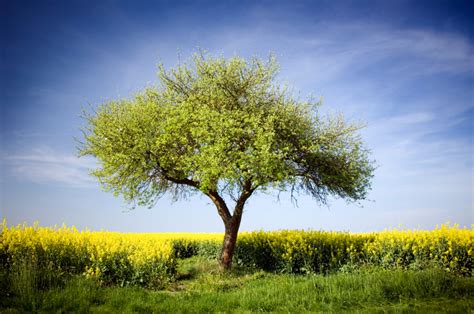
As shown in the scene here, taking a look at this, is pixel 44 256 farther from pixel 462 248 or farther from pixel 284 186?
pixel 462 248

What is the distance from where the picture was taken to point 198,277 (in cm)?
1786

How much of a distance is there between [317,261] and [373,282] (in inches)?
296

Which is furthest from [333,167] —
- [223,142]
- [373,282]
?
[373,282]

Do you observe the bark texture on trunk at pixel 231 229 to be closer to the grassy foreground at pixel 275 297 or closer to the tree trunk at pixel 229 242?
the tree trunk at pixel 229 242

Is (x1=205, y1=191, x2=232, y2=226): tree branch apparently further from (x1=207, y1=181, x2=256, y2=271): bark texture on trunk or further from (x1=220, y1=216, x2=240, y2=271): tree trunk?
(x1=220, y1=216, x2=240, y2=271): tree trunk

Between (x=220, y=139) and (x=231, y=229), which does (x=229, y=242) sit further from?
(x=220, y=139)

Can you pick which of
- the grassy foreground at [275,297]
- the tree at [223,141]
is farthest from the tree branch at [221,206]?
the grassy foreground at [275,297]

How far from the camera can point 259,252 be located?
21797mm

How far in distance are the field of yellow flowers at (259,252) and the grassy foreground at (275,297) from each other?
1640mm

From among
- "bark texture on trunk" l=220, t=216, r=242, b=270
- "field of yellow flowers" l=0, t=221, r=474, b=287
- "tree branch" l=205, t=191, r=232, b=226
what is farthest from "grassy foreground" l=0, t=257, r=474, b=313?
"tree branch" l=205, t=191, r=232, b=226

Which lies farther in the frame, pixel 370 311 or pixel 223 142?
pixel 223 142

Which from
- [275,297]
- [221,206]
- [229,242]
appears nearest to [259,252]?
[229,242]

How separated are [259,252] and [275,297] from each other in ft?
Result: 35.9

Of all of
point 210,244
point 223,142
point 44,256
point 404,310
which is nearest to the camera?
point 404,310
